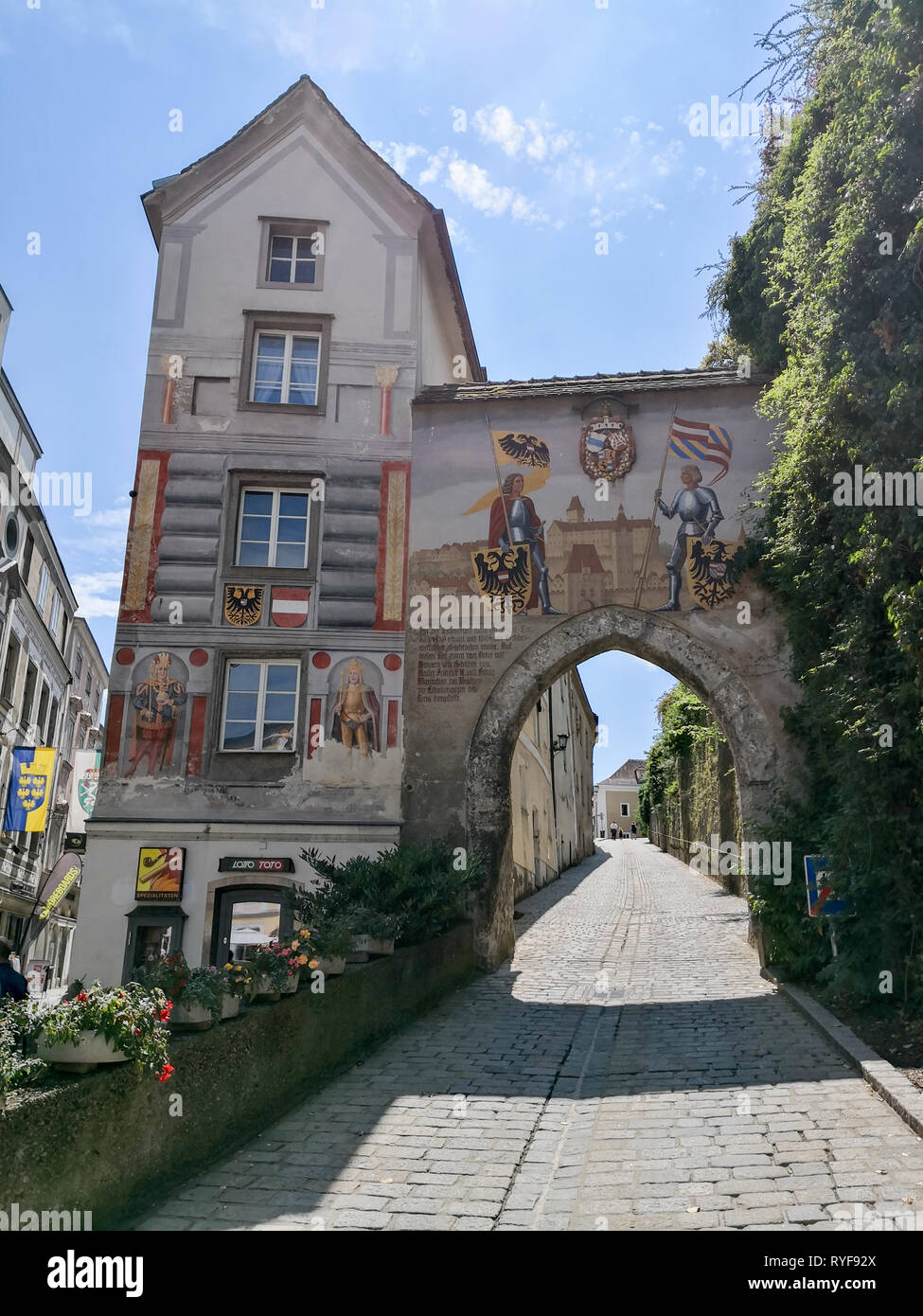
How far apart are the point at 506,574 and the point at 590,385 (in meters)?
3.31

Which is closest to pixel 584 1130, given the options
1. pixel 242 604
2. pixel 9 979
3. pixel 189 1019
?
pixel 189 1019

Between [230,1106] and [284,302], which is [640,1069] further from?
[284,302]

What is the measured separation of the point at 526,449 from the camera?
50.4ft

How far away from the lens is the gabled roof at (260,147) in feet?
54.5

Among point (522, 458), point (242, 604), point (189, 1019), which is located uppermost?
point (522, 458)

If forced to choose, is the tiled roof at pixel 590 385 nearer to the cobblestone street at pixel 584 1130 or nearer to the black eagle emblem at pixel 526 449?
the black eagle emblem at pixel 526 449

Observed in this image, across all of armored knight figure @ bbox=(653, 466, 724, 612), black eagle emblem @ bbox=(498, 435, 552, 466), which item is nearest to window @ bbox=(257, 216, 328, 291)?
black eagle emblem @ bbox=(498, 435, 552, 466)

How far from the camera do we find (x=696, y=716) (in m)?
29.6

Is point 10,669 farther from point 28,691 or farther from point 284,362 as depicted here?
point 284,362

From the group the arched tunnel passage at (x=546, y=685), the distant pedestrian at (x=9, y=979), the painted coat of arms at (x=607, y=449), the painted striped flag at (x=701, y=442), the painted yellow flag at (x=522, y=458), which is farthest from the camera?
the painted yellow flag at (x=522, y=458)

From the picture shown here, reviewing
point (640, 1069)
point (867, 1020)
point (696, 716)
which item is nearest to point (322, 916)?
point (640, 1069)

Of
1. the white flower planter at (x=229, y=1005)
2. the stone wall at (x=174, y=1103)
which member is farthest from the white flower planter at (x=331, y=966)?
the white flower planter at (x=229, y=1005)

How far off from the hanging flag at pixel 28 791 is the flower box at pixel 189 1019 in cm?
2294

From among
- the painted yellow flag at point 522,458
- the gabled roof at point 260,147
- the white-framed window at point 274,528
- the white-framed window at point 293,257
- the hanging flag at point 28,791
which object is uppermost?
the gabled roof at point 260,147
